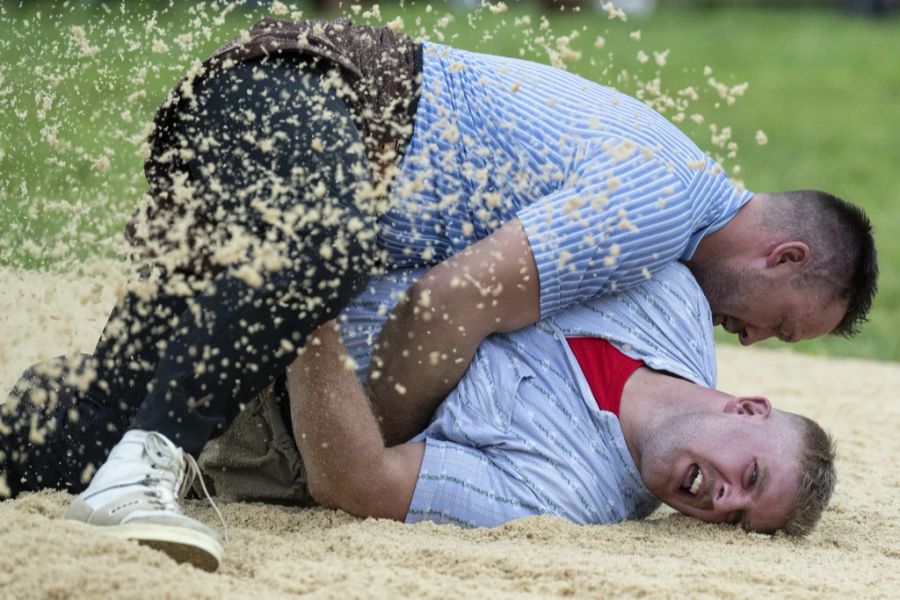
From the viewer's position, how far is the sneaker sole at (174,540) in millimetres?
2418

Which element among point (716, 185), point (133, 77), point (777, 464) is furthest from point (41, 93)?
point (777, 464)

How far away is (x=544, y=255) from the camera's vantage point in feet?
9.73

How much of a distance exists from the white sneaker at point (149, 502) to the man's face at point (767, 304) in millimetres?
1526

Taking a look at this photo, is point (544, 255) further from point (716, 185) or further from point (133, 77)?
point (133, 77)

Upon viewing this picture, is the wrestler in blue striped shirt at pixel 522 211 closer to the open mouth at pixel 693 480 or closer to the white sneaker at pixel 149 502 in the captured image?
the open mouth at pixel 693 480

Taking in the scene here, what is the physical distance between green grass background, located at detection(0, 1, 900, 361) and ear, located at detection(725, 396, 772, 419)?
1.01m

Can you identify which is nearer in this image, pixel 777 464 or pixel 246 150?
pixel 246 150

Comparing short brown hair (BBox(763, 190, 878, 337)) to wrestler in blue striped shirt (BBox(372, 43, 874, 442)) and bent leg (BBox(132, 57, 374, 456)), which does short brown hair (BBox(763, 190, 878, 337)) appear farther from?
bent leg (BBox(132, 57, 374, 456))

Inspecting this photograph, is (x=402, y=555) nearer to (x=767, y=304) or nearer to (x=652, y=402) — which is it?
(x=652, y=402)

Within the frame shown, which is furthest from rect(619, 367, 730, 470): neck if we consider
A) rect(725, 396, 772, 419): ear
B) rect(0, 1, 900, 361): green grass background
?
rect(0, 1, 900, 361): green grass background

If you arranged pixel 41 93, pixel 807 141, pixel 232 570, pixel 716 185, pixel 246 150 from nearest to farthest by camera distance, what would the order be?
pixel 232 570 < pixel 246 150 < pixel 41 93 < pixel 716 185 < pixel 807 141

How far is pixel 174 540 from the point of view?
242 centimetres

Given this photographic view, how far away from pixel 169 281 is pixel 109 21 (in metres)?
0.75

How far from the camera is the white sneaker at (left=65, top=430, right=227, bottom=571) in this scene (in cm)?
243
